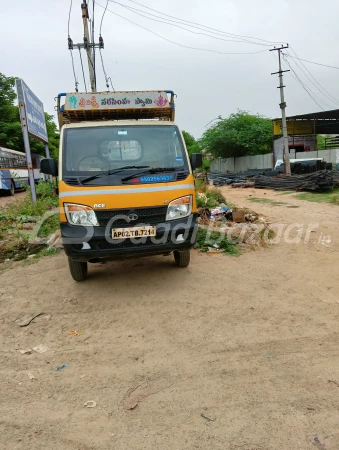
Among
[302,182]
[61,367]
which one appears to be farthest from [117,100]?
[302,182]

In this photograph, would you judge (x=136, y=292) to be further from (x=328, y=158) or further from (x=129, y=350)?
(x=328, y=158)

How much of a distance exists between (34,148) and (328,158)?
2675 cm

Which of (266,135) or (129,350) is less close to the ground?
(266,135)

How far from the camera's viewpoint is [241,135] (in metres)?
35.6

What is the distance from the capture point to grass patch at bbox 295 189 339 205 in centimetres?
1263

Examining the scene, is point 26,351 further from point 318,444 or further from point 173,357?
point 318,444

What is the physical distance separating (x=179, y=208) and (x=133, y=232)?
2.11 feet

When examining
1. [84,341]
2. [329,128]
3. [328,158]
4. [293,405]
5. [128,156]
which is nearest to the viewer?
[293,405]

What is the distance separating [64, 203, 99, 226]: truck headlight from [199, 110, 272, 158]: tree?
3285cm

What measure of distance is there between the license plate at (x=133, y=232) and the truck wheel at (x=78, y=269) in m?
0.85

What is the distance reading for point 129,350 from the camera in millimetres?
3467

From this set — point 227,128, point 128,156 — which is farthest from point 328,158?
point 128,156

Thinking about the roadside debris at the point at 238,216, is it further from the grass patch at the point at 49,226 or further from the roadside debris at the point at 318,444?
the roadside debris at the point at 318,444

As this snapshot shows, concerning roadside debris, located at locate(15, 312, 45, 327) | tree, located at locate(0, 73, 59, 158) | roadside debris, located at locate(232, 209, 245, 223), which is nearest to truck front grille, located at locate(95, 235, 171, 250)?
roadside debris, located at locate(15, 312, 45, 327)
